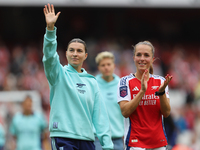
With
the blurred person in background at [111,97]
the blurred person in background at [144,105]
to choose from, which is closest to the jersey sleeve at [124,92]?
the blurred person in background at [144,105]

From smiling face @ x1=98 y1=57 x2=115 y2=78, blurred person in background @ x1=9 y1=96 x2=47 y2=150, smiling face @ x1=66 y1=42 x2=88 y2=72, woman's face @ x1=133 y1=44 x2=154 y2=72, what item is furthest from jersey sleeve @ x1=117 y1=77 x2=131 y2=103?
blurred person in background @ x1=9 y1=96 x2=47 y2=150

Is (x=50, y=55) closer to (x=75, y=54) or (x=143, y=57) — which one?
(x=75, y=54)

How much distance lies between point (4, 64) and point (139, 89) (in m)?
13.1

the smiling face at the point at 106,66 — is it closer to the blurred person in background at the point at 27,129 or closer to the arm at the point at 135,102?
the arm at the point at 135,102

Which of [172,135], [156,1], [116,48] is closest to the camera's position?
[172,135]

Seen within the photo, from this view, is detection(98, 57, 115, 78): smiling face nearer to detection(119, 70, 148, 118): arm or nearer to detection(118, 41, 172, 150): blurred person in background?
detection(118, 41, 172, 150): blurred person in background

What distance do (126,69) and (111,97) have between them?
1082 centimetres

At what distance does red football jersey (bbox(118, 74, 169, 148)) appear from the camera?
4812mm

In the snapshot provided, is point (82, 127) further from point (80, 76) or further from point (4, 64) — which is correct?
point (4, 64)

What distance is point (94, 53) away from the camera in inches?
771

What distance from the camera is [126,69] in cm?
1784

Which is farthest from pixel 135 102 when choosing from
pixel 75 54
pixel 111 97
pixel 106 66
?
pixel 106 66

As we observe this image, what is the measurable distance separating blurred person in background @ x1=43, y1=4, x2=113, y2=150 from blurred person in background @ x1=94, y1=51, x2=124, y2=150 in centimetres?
169

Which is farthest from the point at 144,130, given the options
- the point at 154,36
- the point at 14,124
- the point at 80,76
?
the point at 154,36
